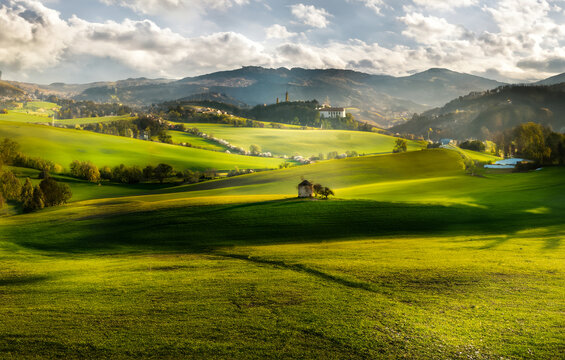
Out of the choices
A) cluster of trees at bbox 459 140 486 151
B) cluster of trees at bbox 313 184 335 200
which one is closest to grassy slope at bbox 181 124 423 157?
cluster of trees at bbox 459 140 486 151

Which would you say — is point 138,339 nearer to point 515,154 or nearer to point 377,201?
point 377,201

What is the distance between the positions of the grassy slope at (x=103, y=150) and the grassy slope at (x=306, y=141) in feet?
130

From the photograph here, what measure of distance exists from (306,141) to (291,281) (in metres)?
155

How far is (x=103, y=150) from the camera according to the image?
10831 centimetres

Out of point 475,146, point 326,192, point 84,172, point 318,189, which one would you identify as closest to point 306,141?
point 475,146

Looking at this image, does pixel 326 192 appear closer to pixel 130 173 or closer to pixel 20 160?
pixel 130 173

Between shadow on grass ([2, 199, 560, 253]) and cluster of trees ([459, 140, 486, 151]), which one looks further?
cluster of trees ([459, 140, 486, 151])

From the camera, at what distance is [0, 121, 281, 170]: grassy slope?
308 feet

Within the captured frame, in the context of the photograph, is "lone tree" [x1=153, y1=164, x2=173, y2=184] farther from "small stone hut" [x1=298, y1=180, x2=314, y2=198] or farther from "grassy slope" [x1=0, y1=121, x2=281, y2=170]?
"small stone hut" [x1=298, y1=180, x2=314, y2=198]

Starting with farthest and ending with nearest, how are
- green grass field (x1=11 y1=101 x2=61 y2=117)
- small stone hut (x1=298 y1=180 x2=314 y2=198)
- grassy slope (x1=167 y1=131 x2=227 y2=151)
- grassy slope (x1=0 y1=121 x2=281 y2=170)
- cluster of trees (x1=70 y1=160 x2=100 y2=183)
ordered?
green grass field (x1=11 y1=101 x2=61 y2=117), grassy slope (x1=167 y1=131 x2=227 y2=151), grassy slope (x1=0 y1=121 x2=281 y2=170), cluster of trees (x1=70 y1=160 x2=100 y2=183), small stone hut (x1=298 y1=180 x2=314 y2=198)

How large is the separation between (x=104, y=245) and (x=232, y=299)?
918 inches

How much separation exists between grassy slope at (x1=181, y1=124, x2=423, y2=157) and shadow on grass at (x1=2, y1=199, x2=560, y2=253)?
105m

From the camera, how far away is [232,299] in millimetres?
15430

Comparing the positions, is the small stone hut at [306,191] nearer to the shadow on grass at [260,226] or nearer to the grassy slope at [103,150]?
the shadow on grass at [260,226]
